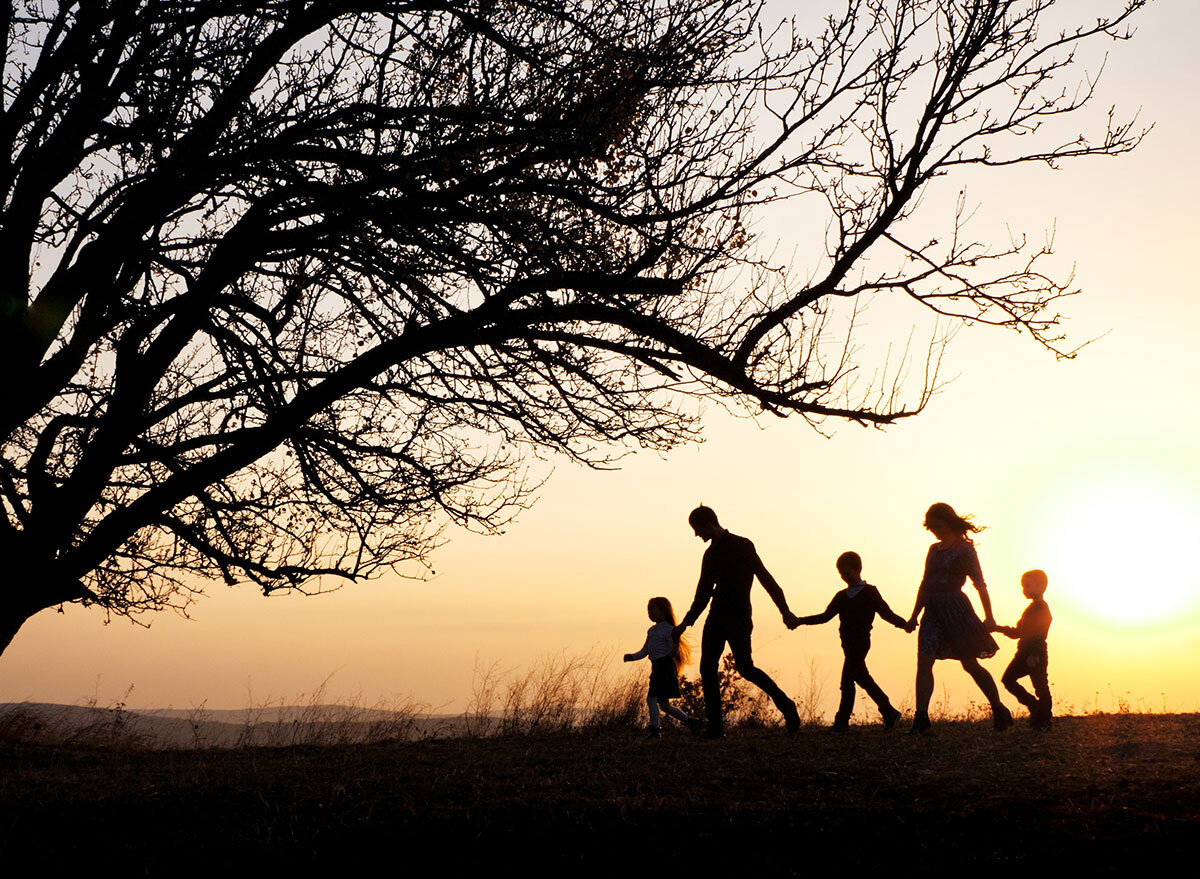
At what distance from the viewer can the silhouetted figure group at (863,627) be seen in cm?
888

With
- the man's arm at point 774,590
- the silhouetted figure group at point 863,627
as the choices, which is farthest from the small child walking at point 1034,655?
the man's arm at point 774,590

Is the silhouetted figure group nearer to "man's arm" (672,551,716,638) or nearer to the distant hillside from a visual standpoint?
"man's arm" (672,551,716,638)

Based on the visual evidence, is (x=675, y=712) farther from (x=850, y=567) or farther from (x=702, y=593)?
(x=850, y=567)

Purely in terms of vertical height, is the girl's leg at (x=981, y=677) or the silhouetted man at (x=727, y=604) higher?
the silhouetted man at (x=727, y=604)

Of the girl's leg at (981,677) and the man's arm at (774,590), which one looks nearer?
the girl's leg at (981,677)

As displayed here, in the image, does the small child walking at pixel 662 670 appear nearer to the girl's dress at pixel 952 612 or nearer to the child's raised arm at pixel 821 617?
the child's raised arm at pixel 821 617

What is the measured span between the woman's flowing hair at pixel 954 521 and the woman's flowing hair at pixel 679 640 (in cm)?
283

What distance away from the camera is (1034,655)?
971 centimetres

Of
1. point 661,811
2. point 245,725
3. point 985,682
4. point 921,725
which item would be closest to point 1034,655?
point 985,682

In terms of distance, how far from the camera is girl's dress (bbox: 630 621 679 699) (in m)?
10.1

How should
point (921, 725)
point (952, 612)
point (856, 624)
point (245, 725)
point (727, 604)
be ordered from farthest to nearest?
point (245, 725) → point (856, 624) → point (727, 604) → point (921, 725) → point (952, 612)

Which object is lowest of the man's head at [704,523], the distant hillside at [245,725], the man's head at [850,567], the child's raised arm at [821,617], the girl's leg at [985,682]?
the distant hillside at [245,725]

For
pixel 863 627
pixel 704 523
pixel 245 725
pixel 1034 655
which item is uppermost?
pixel 704 523

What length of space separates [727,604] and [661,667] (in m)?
1.19
